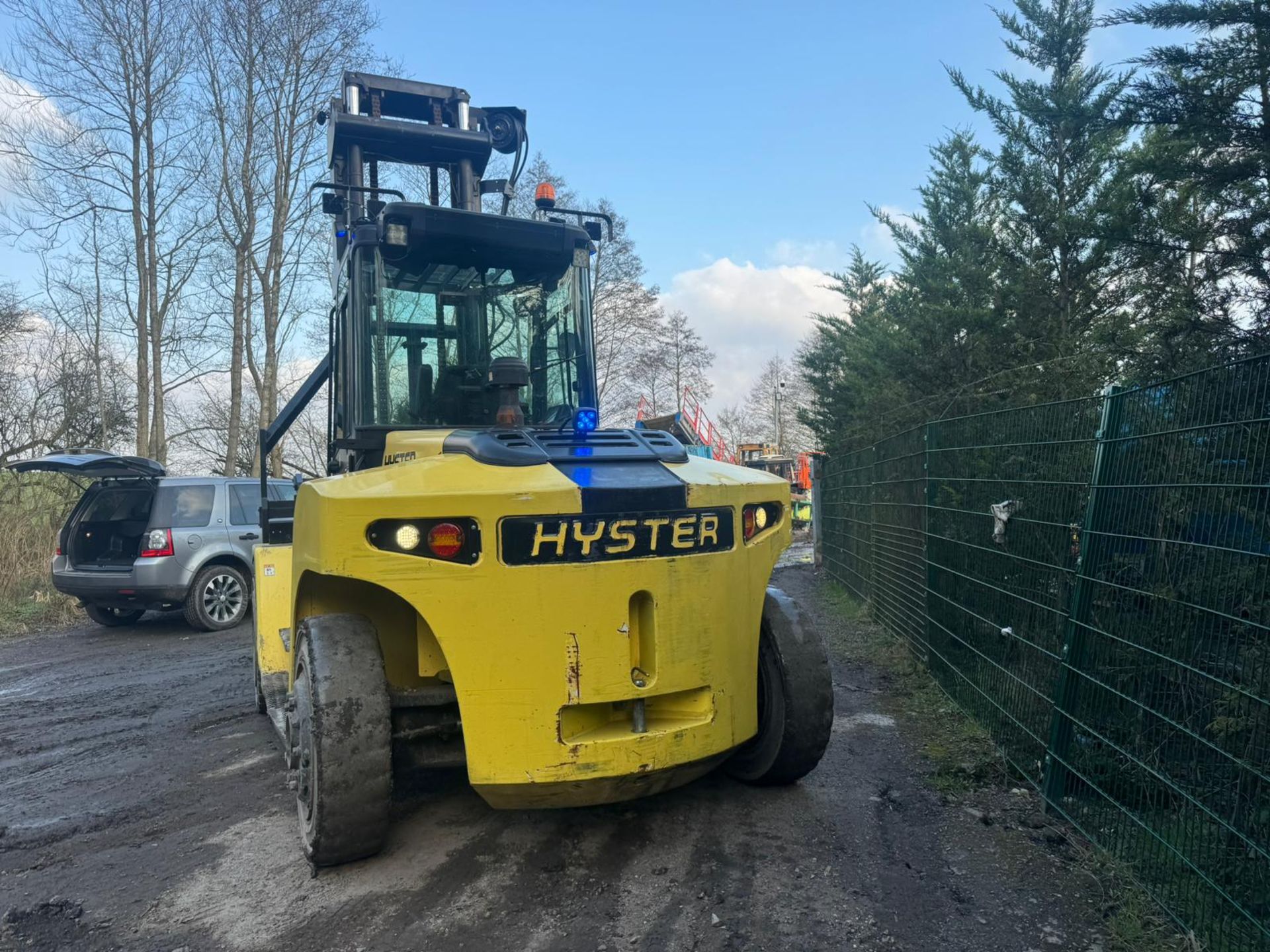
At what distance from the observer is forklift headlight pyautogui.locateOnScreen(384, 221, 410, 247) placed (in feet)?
13.9

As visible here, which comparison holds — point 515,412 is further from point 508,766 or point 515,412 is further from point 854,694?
point 854,694

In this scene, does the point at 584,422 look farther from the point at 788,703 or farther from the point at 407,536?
the point at 788,703

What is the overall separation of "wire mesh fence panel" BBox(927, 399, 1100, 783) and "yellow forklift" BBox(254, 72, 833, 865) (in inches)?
45.8

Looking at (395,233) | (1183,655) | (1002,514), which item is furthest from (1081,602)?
(395,233)

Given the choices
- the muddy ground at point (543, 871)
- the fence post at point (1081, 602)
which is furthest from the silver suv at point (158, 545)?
the fence post at point (1081, 602)

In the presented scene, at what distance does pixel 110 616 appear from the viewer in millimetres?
10898

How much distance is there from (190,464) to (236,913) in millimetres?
22173

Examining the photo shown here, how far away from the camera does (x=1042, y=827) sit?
366 centimetres

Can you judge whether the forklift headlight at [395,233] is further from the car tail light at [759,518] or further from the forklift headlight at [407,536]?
the car tail light at [759,518]

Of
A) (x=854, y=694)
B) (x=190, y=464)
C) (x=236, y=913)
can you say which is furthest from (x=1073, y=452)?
(x=190, y=464)

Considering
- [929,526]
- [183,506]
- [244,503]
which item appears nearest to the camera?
[929,526]

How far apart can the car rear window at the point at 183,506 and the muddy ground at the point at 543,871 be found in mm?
5316

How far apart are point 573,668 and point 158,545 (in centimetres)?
847

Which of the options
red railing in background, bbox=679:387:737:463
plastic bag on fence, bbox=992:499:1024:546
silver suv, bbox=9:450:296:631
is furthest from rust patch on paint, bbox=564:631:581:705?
red railing in background, bbox=679:387:737:463
